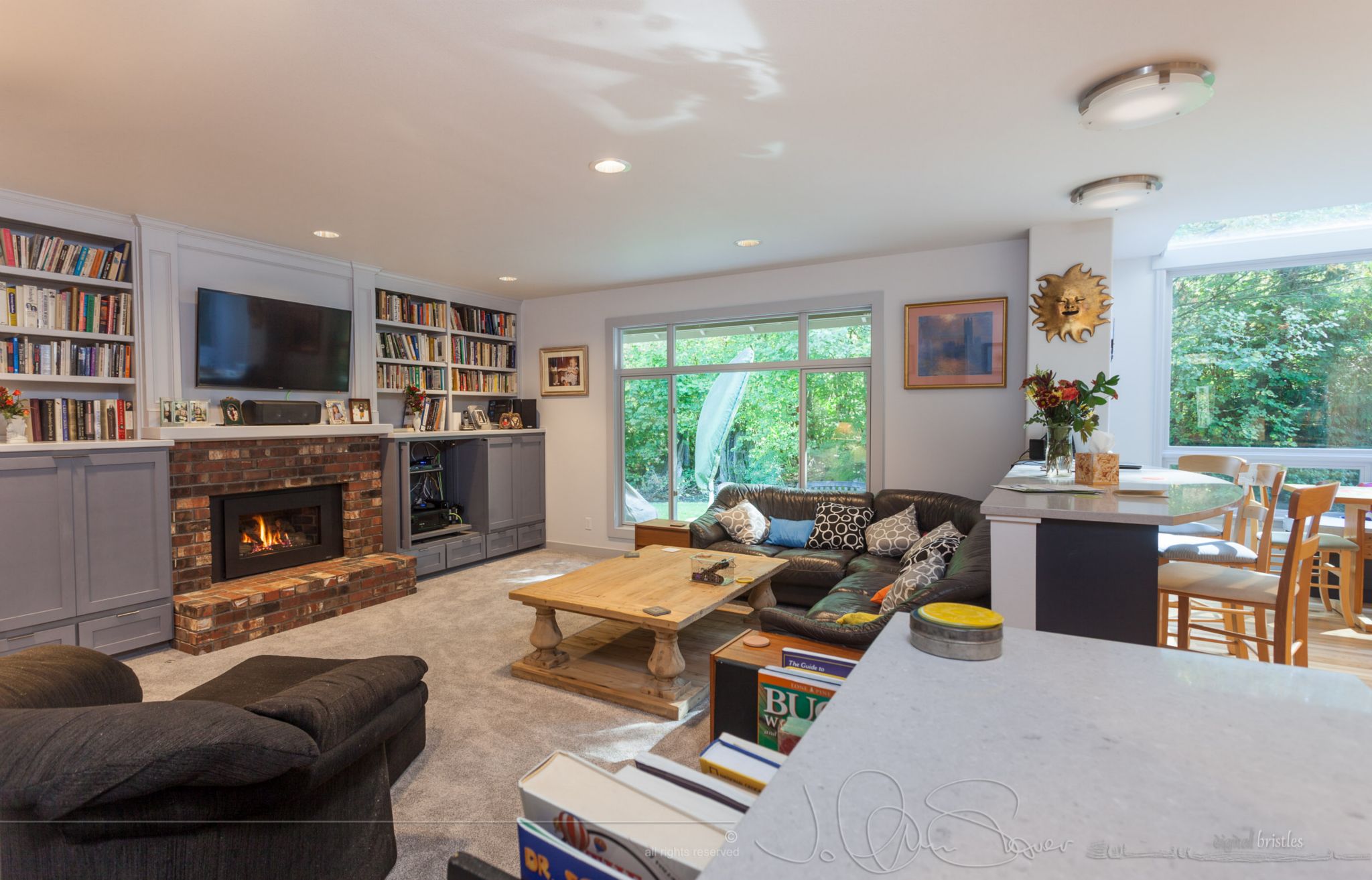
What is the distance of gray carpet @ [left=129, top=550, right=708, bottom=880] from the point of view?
2.15m

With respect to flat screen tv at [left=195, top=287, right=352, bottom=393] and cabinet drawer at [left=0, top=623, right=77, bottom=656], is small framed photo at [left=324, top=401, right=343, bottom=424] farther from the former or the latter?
cabinet drawer at [left=0, top=623, right=77, bottom=656]

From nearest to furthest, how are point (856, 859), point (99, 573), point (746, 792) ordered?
point (856, 859) < point (746, 792) < point (99, 573)

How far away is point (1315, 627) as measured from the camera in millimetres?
3939

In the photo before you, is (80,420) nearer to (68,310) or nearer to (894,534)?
(68,310)

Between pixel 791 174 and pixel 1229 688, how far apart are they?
294 centimetres

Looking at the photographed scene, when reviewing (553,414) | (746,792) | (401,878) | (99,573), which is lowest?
(401,878)

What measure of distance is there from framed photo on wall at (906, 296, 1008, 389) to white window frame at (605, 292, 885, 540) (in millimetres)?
252

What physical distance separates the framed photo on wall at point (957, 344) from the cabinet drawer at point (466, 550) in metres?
3.83

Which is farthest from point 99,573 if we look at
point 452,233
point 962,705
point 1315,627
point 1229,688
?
point 1315,627

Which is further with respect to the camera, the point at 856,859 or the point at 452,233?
the point at 452,233

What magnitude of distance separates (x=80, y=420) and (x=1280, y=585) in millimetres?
5748

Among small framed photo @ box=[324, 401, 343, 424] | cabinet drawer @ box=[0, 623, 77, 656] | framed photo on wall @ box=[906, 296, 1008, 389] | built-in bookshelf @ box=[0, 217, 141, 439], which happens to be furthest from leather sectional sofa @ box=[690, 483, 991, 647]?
built-in bookshelf @ box=[0, 217, 141, 439]

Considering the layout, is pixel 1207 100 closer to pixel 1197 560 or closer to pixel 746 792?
pixel 1197 560

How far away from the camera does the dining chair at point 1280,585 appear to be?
2.31 metres
